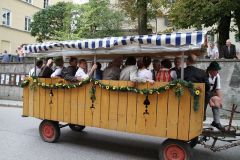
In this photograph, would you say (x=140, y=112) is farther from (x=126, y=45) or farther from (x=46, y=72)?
(x=46, y=72)

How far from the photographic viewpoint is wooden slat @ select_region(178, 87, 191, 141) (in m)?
4.12

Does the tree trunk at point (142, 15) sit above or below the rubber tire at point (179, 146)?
above

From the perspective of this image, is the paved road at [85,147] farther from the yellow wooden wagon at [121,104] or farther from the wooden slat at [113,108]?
the wooden slat at [113,108]

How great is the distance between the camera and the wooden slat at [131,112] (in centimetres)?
460

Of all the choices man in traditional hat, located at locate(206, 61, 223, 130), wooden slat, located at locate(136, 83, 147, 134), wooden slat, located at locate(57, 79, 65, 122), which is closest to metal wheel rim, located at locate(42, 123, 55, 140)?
wooden slat, located at locate(57, 79, 65, 122)

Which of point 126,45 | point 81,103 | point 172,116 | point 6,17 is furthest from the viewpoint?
point 6,17

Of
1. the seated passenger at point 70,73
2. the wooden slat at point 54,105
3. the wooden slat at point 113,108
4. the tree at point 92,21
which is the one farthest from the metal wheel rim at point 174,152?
the tree at point 92,21

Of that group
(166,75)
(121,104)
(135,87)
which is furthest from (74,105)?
(166,75)

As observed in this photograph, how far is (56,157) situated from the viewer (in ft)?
16.0

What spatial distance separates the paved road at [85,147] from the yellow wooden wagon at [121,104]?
52 centimetres

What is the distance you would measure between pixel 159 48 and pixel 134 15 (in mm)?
9515

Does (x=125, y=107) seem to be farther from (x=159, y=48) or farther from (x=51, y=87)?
(x=51, y=87)

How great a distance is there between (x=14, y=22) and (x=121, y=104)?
23.2m

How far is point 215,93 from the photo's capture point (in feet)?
16.4
